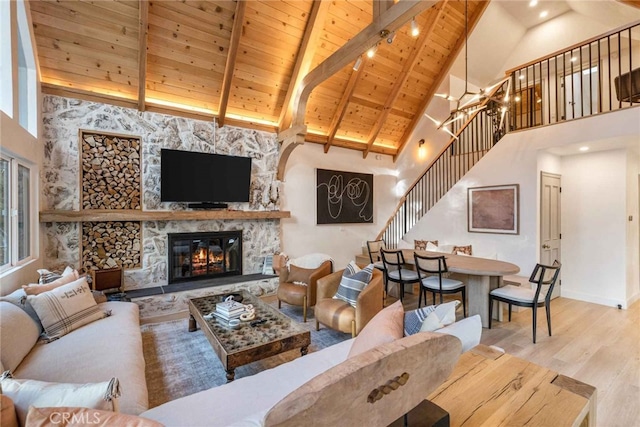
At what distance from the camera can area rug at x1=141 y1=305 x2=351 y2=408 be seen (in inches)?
95.3

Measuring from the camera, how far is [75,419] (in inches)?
37.7

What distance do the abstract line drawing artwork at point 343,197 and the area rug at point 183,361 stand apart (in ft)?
10.2

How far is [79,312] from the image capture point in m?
2.57

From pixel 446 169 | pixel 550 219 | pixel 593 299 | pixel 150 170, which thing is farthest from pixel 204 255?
pixel 593 299

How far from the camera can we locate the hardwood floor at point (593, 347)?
231cm

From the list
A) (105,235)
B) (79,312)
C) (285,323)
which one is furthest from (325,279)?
(105,235)

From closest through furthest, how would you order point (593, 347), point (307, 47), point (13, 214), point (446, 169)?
point (13, 214), point (593, 347), point (307, 47), point (446, 169)

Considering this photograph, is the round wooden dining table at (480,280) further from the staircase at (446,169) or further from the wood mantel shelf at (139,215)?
the wood mantel shelf at (139,215)

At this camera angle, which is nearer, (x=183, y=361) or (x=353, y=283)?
(x=183, y=361)

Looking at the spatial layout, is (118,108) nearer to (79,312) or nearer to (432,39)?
(79,312)

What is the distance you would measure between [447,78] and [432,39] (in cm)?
112

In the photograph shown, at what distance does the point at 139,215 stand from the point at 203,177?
1101 mm

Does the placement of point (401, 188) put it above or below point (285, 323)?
above

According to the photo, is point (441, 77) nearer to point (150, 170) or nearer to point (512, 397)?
point (150, 170)
